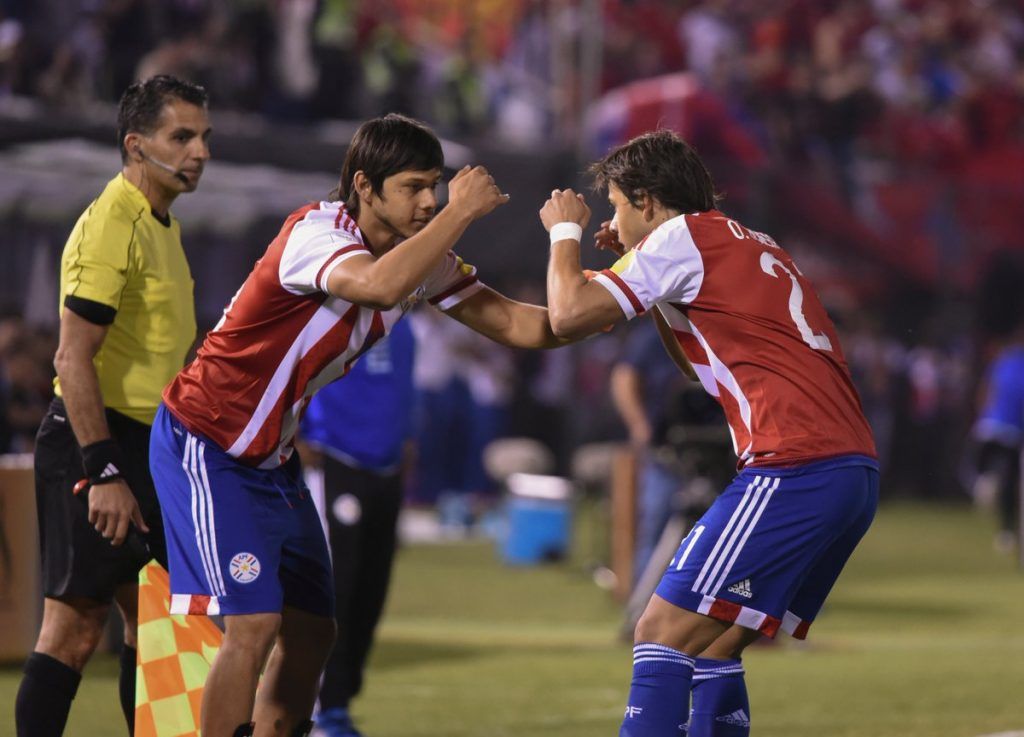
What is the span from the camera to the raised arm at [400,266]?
4402mm

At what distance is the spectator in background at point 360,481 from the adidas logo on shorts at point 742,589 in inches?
114

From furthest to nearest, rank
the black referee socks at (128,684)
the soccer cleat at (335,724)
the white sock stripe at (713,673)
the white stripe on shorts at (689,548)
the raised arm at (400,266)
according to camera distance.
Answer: the soccer cleat at (335,724) < the black referee socks at (128,684) < the white sock stripe at (713,673) < the white stripe on shorts at (689,548) < the raised arm at (400,266)

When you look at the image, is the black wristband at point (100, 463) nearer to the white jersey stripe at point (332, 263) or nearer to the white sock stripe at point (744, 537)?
the white jersey stripe at point (332, 263)

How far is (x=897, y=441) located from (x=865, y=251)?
2603 mm

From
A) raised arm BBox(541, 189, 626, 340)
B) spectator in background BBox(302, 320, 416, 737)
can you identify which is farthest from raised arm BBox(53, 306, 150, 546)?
spectator in background BBox(302, 320, 416, 737)

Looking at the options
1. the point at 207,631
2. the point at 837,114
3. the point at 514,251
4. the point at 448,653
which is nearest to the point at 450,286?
the point at 207,631

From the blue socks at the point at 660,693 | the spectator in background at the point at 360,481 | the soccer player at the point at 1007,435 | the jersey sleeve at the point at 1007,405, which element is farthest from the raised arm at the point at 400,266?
the jersey sleeve at the point at 1007,405

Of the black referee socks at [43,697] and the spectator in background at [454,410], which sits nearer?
the black referee socks at [43,697]

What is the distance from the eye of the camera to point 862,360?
2117 centimetres

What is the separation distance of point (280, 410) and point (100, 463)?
66 cm

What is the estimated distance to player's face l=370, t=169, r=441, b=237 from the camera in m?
4.75

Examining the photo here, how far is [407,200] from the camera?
4.75 m

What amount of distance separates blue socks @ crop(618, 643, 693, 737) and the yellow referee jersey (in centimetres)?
180

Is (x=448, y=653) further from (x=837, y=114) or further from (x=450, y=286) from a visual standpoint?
(x=837, y=114)
